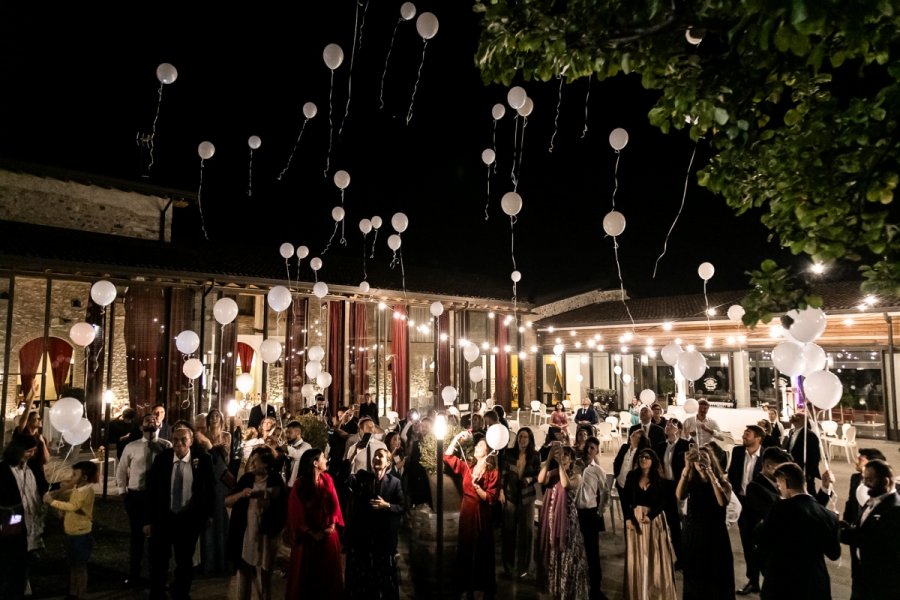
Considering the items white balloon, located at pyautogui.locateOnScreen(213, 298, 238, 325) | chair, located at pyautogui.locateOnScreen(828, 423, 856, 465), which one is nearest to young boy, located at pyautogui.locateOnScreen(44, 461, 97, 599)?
white balloon, located at pyautogui.locateOnScreen(213, 298, 238, 325)

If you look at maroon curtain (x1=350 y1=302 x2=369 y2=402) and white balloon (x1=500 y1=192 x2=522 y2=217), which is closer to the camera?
white balloon (x1=500 y1=192 x2=522 y2=217)

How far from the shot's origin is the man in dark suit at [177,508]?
407 centimetres

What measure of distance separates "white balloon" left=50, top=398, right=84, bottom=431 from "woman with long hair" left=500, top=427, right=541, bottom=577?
4178 millimetres

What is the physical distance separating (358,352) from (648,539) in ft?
33.4

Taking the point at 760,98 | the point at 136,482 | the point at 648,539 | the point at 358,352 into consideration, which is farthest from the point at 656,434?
the point at 358,352

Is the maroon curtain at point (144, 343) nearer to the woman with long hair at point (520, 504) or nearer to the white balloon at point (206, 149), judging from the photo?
the white balloon at point (206, 149)

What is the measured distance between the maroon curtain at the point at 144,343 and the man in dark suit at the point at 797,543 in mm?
10383

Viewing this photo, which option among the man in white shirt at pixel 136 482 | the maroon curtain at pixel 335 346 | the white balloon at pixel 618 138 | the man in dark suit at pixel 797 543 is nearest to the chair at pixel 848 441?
the white balloon at pixel 618 138

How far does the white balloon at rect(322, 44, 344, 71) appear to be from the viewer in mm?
5559

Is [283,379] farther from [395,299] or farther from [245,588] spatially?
[245,588]

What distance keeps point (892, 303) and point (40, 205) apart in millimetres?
18243

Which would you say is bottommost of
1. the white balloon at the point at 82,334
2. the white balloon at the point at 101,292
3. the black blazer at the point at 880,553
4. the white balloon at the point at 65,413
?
the black blazer at the point at 880,553

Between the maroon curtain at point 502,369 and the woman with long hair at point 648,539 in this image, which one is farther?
the maroon curtain at point 502,369

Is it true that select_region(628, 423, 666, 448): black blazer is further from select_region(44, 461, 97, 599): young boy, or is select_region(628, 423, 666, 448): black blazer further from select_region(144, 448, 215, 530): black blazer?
select_region(44, 461, 97, 599): young boy
